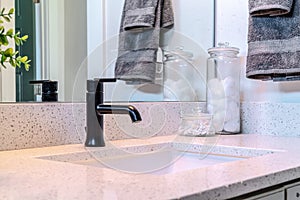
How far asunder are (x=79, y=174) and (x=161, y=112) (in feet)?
2.40

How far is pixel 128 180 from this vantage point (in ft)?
2.25

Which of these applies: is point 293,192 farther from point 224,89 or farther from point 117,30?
point 117,30

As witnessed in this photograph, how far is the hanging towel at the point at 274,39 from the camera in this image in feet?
4.37

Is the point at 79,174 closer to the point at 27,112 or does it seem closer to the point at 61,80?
the point at 27,112

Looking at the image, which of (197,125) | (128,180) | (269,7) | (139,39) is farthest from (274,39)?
(128,180)

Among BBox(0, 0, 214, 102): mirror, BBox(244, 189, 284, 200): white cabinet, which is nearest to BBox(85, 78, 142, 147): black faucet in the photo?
BBox(0, 0, 214, 102): mirror

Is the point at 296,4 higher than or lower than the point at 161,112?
higher

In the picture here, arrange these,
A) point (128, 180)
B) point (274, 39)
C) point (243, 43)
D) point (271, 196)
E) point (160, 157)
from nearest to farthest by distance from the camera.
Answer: point (128, 180) → point (271, 196) → point (160, 157) → point (274, 39) → point (243, 43)

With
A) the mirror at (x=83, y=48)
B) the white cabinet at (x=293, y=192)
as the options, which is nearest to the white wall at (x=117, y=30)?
the mirror at (x=83, y=48)

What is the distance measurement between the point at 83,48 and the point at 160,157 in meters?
0.44

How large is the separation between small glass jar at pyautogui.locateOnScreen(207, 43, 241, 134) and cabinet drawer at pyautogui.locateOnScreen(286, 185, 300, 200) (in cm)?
63

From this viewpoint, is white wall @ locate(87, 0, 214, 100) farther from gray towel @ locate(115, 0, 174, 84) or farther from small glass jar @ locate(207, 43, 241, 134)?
small glass jar @ locate(207, 43, 241, 134)

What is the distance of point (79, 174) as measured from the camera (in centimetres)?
74

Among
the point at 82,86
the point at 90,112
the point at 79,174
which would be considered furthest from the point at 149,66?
the point at 79,174
